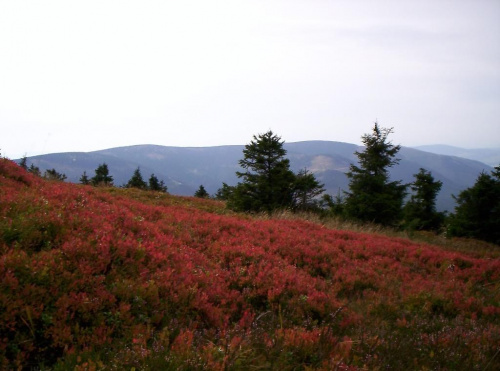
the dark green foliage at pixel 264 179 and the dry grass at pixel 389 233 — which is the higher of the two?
the dark green foliage at pixel 264 179

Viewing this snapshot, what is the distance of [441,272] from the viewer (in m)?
9.10

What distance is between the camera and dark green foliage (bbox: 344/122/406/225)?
74.1ft

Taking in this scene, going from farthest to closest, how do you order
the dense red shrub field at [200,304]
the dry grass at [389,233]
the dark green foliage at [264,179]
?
1. the dark green foliage at [264,179]
2. the dry grass at [389,233]
3. the dense red shrub field at [200,304]

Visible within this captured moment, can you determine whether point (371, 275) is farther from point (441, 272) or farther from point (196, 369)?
point (196, 369)

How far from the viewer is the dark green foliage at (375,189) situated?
22578 millimetres

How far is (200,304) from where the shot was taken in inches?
181

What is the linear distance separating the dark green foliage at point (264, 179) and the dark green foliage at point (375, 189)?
5376 mm

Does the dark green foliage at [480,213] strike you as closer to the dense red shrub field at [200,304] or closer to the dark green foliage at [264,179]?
the dark green foliage at [264,179]

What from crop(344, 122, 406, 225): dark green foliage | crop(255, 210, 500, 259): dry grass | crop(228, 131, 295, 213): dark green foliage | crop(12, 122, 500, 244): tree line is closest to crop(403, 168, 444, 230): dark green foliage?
crop(12, 122, 500, 244): tree line

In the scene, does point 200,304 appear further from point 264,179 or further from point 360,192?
point 360,192

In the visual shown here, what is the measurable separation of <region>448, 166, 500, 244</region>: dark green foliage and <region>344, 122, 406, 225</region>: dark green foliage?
511cm

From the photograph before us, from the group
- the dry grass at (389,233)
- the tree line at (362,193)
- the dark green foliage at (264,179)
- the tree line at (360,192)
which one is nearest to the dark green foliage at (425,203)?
the tree line at (360,192)

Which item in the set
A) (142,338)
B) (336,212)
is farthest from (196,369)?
(336,212)

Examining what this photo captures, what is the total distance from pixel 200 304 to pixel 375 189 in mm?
22500
